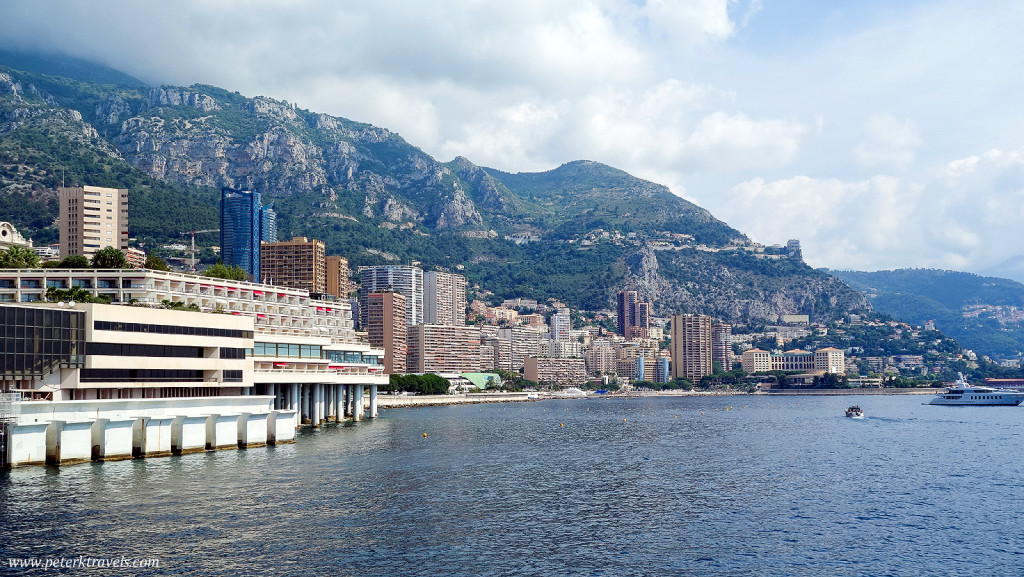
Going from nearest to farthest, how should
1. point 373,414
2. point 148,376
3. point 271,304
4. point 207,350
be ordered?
point 148,376
point 207,350
point 271,304
point 373,414

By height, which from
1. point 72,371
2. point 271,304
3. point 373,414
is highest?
point 271,304

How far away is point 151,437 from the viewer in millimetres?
67688

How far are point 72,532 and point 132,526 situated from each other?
2.77m

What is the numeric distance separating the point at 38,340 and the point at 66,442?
862 centimetres

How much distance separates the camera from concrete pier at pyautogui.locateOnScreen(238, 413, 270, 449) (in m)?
77.9

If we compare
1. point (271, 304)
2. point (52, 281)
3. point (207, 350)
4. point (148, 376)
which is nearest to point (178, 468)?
point (148, 376)

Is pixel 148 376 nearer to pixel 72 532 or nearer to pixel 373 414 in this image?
pixel 72 532

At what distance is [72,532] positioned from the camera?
136 feet

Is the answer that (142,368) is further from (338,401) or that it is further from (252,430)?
(338,401)

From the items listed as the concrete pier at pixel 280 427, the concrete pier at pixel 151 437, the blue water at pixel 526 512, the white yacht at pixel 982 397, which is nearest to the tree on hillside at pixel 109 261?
the concrete pier at pixel 280 427

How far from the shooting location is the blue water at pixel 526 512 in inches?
1558

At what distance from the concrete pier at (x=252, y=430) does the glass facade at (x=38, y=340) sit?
591 inches

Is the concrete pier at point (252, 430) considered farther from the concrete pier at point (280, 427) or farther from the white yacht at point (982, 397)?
the white yacht at point (982, 397)

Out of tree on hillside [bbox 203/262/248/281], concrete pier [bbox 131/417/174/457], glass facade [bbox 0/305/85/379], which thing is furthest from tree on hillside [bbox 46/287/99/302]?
tree on hillside [bbox 203/262/248/281]
